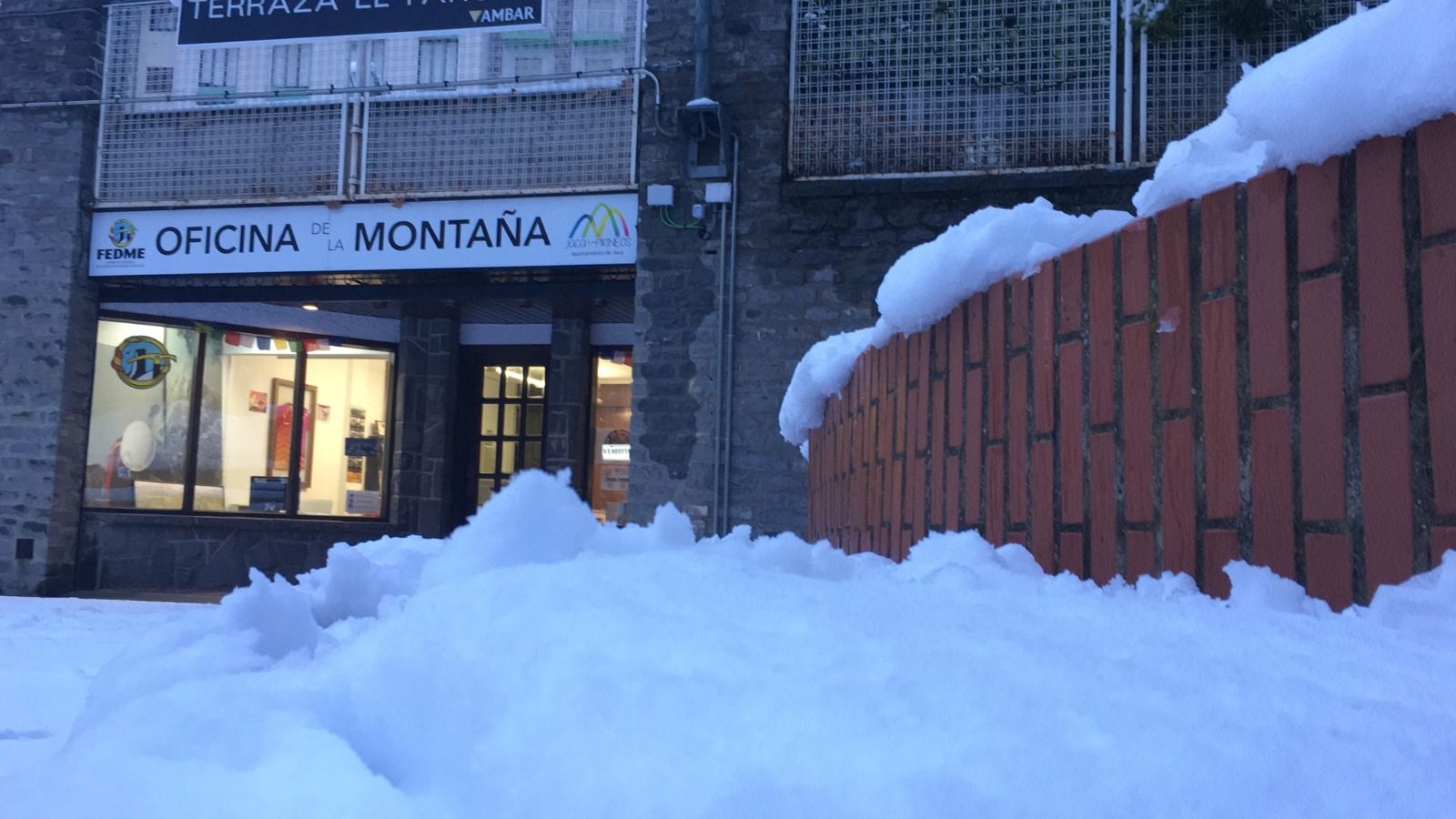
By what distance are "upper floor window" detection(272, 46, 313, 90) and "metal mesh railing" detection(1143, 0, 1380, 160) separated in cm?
655

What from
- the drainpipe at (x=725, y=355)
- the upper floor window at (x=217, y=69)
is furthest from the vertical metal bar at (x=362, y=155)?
the drainpipe at (x=725, y=355)

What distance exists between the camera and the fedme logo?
9.23m

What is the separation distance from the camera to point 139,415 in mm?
10562

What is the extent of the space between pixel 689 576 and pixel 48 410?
9569 mm

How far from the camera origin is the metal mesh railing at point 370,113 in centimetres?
851

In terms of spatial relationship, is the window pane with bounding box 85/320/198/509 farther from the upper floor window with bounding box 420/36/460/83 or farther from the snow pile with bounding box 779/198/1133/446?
the snow pile with bounding box 779/198/1133/446

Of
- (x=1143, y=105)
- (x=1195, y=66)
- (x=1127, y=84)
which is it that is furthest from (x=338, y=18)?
(x=1195, y=66)

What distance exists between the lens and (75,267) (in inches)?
366

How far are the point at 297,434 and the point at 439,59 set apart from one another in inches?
169

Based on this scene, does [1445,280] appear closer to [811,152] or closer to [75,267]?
[811,152]

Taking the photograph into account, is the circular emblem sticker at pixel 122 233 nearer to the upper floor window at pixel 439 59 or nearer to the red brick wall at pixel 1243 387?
the upper floor window at pixel 439 59

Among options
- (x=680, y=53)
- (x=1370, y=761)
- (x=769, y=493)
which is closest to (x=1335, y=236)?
(x=1370, y=761)

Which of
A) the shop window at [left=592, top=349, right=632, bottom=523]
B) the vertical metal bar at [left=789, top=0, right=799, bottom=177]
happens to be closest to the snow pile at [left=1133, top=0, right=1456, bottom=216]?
the vertical metal bar at [left=789, top=0, right=799, bottom=177]

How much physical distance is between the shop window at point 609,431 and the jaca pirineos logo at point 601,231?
2288 millimetres
